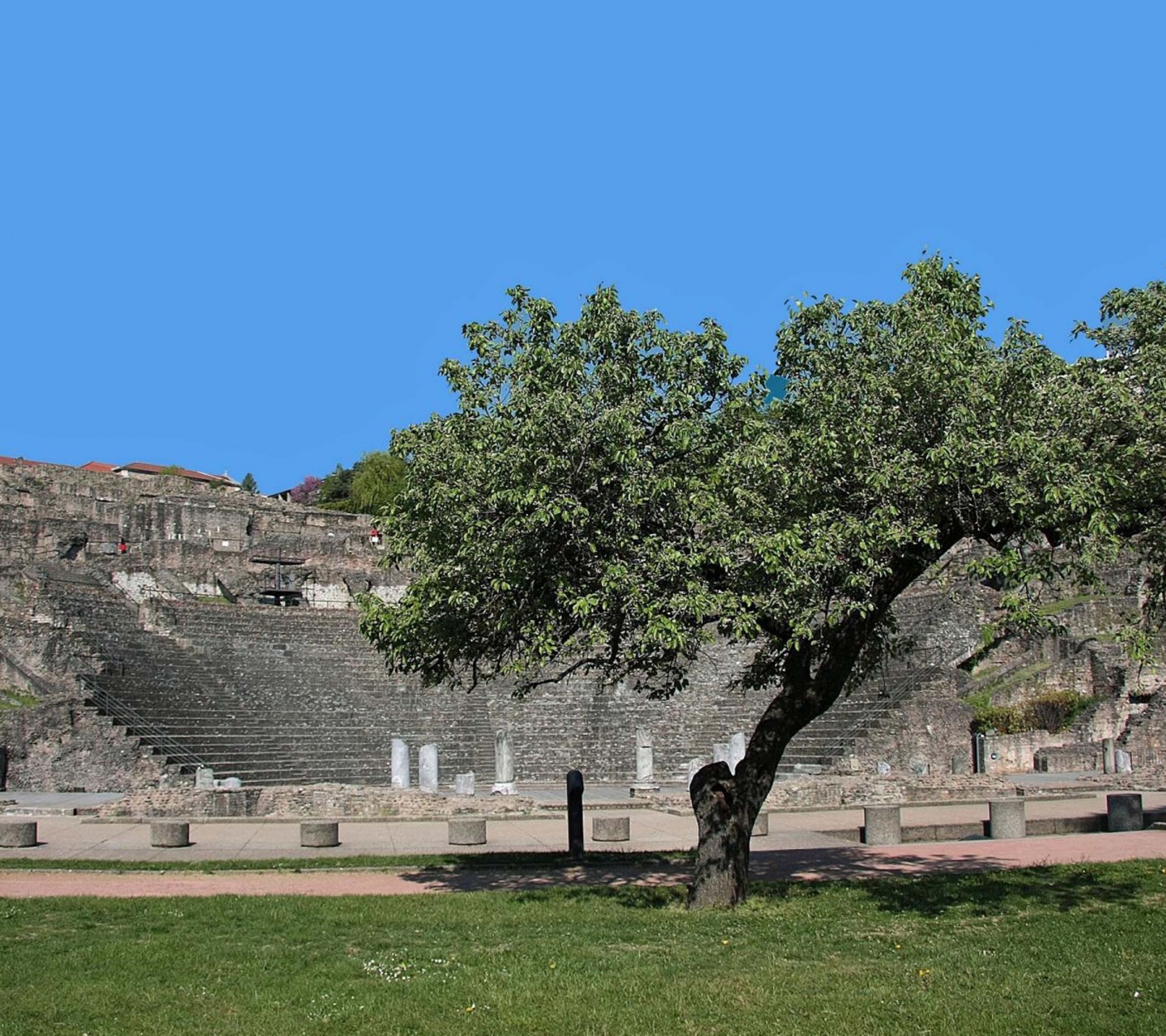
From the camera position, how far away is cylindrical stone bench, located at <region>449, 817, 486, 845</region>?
63.0 ft

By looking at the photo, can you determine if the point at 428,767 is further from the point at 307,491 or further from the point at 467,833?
the point at 307,491

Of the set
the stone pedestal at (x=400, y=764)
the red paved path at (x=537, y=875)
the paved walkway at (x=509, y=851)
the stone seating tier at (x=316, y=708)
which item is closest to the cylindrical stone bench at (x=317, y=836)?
the paved walkway at (x=509, y=851)

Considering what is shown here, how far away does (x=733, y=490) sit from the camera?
1297 cm

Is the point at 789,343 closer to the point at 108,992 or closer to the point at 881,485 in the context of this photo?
the point at 881,485

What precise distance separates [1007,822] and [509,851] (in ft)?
24.4

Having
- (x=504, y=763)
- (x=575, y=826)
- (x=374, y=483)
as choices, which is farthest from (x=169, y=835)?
(x=374, y=483)

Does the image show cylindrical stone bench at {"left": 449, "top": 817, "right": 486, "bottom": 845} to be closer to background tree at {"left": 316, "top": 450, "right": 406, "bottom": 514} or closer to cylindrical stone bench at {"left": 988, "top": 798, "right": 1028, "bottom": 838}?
cylindrical stone bench at {"left": 988, "top": 798, "right": 1028, "bottom": 838}

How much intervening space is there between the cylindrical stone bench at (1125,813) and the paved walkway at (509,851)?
398 mm

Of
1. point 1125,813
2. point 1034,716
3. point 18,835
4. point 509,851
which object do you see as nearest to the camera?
point 509,851

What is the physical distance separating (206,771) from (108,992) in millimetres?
16908

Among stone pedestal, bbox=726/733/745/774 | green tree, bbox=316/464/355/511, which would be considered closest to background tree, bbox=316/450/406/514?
green tree, bbox=316/464/355/511

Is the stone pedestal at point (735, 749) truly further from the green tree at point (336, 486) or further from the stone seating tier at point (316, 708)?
the green tree at point (336, 486)

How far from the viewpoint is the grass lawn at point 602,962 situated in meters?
8.25

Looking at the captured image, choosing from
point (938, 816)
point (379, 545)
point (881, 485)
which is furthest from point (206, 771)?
point (379, 545)
